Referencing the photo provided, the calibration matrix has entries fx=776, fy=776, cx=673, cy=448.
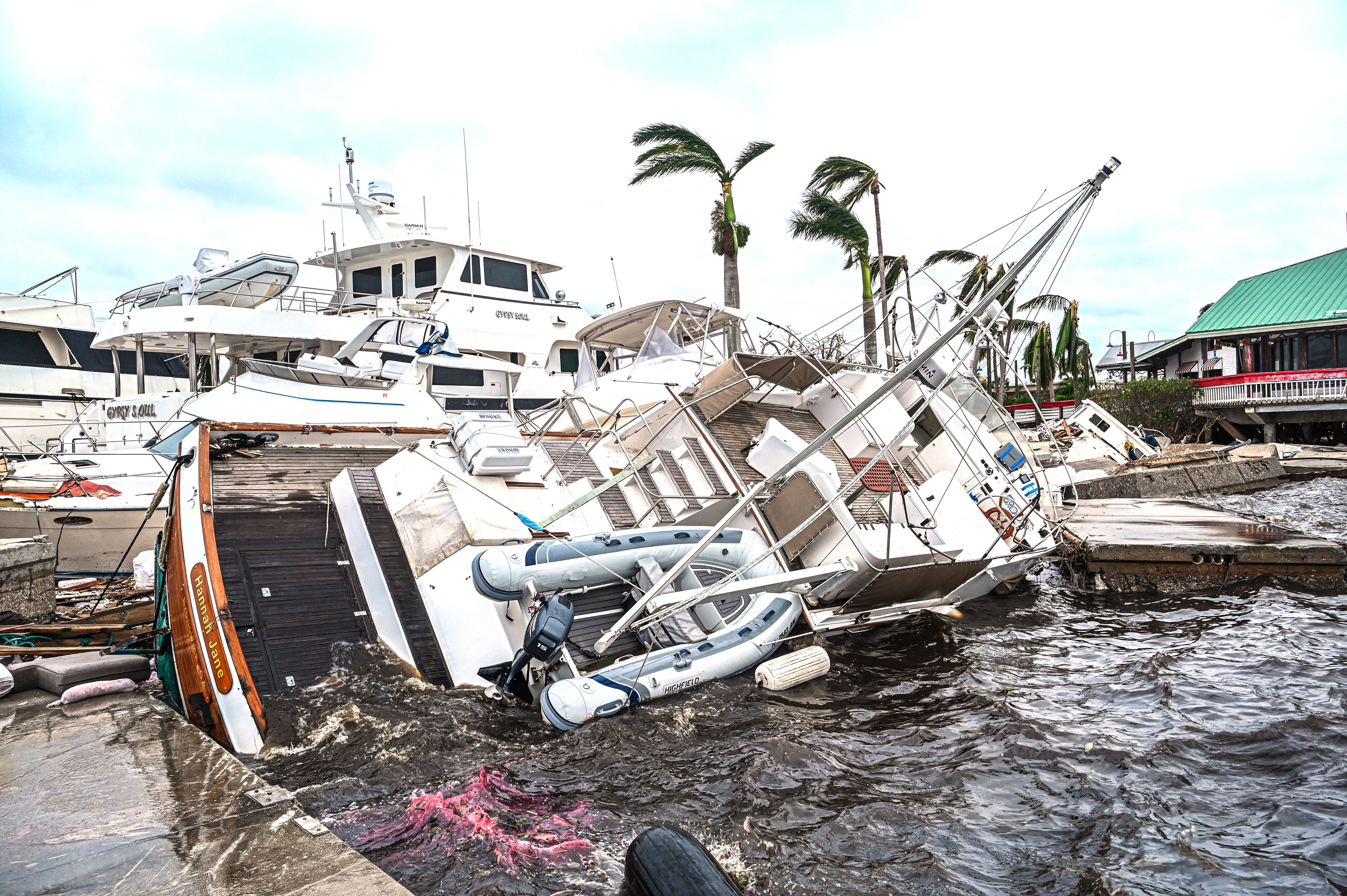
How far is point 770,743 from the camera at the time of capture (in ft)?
18.1

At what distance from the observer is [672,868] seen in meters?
3.22

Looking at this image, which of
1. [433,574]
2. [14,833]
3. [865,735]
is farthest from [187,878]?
[865,735]

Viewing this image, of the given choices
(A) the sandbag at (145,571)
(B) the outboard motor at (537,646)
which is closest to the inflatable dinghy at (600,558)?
(B) the outboard motor at (537,646)

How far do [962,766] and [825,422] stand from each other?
6.16 meters

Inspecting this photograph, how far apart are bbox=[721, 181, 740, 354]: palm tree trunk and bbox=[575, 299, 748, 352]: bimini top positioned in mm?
6214

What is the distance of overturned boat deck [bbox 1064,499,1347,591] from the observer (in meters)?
10.2

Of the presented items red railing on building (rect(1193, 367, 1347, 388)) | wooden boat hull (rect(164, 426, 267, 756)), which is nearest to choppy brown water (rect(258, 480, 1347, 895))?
wooden boat hull (rect(164, 426, 267, 756))

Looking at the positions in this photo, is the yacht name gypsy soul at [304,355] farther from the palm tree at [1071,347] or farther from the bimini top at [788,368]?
the palm tree at [1071,347]

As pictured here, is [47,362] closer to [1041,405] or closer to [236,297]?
[236,297]

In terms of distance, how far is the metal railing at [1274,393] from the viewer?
29672 mm

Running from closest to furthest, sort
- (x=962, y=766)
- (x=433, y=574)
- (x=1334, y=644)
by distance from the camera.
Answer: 1. (x=962, y=766)
2. (x=433, y=574)
3. (x=1334, y=644)

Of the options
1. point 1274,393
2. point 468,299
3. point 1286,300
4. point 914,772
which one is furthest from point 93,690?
point 1286,300

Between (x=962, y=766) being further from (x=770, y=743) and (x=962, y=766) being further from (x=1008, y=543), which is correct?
(x=1008, y=543)

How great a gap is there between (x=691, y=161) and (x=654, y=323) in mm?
9456
